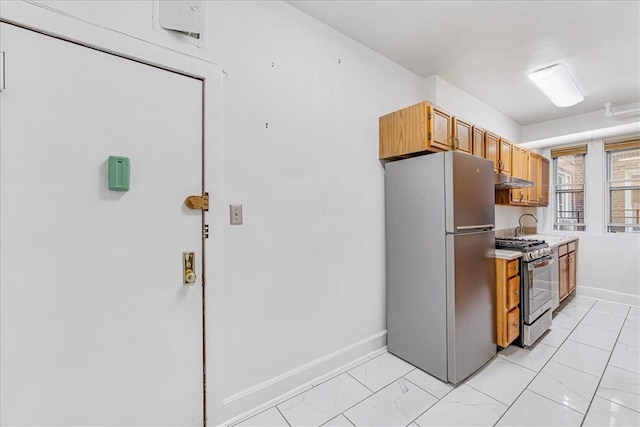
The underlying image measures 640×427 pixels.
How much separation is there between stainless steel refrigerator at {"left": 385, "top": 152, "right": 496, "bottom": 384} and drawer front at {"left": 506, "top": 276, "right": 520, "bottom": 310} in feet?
0.52

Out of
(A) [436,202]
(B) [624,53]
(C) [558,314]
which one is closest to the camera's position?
(A) [436,202]

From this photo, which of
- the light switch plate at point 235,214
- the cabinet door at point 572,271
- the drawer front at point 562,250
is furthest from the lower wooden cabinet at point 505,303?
the light switch plate at point 235,214

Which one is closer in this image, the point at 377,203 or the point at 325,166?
the point at 325,166

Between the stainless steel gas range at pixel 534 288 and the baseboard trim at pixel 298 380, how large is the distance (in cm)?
132

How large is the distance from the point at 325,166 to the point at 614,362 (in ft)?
9.56

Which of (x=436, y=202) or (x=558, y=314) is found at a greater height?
(x=436, y=202)

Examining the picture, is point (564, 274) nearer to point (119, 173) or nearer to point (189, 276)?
point (189, 276)

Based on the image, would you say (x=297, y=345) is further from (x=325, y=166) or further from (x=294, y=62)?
(x=294, y=62)

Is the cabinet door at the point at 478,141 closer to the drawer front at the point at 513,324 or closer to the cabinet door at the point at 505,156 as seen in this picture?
the cabinet door at the point at 505,156

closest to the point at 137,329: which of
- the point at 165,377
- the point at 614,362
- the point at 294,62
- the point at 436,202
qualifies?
the point at 165,377

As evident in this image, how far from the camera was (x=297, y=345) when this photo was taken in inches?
76.0

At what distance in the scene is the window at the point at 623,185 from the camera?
379 cm

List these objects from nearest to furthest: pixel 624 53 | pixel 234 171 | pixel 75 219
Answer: pixel 75 219, pixel 234 171, pixel 624 53

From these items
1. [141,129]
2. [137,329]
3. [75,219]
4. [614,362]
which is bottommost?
[614,362]
